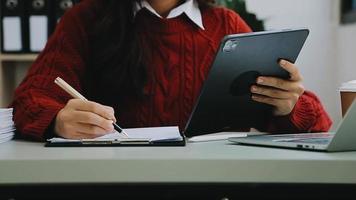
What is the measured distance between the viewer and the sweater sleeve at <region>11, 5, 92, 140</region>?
108 centimetres

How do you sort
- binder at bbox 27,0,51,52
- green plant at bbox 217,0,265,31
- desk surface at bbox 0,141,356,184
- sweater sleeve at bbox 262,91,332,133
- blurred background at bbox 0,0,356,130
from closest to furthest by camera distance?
desk surface at bbox 0,141,356,184
sweater sleeve at bbox 262,91,332,133
binder at bbox 27,0,51,52
green plant at bbox 217,0,265,31
blurred background at bbox 0,0,356,130

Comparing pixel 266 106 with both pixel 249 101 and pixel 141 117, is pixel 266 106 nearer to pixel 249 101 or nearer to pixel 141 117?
pixel 249 101

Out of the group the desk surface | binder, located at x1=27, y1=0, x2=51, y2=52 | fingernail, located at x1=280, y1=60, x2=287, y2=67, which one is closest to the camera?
the desk surface

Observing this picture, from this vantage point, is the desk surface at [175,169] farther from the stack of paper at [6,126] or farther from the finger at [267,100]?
the finger at [267,100]

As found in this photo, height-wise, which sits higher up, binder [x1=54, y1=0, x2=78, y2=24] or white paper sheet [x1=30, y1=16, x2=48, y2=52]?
binder [x1=54, y1=0, x2=78, y2=24]

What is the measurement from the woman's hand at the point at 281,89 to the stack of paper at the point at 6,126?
49 centimetres

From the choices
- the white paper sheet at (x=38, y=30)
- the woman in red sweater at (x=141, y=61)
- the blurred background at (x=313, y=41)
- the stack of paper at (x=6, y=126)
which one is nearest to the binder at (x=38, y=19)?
the white paper sheet at (x=38, y=30)

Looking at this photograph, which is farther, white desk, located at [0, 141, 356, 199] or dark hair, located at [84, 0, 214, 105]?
dark hair, located at [84, 0, 214, 105]

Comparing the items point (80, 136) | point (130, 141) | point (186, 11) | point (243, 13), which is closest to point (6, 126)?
point (80, 136)

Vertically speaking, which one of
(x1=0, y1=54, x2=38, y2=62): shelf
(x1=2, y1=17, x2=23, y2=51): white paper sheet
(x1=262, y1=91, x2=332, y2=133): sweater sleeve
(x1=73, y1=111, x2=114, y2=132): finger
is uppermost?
(x1=73, y1=111, x2=114, y2=132): finger

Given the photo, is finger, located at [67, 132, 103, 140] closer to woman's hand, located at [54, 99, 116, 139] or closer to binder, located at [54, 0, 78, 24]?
woman's hand, located at [54, 99, 116, 139]

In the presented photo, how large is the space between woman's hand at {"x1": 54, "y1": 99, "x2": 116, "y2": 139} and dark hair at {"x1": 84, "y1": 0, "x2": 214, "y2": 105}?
349 mm

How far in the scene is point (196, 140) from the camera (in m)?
1.01

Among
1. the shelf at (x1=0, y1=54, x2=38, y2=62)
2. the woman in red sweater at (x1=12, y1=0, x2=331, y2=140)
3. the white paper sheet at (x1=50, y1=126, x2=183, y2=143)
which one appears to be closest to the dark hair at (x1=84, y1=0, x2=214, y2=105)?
the woman in red sweater at (x1=12, y1=0, x2=331, y2=140)
